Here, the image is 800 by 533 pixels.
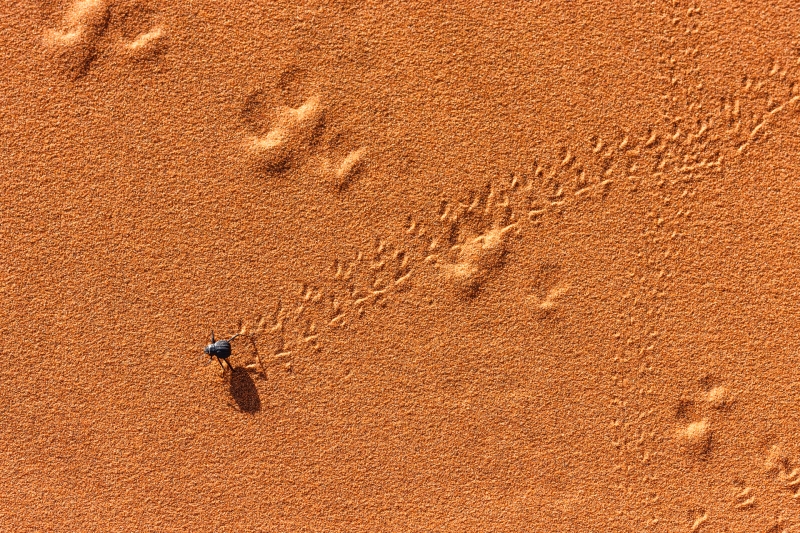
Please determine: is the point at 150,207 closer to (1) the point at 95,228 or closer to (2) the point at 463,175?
(1) the point at 95,228

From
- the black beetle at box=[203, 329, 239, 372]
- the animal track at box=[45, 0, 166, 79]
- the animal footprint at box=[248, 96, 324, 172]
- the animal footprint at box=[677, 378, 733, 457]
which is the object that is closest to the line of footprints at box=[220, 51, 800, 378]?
the animal footprint at box=[248, 96, 324, 172]

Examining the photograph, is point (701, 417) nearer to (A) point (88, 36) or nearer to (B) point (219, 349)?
(B) point (219, 349)

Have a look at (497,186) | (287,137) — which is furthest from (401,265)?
(287,137)

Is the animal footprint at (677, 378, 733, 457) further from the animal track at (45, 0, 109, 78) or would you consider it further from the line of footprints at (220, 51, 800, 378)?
the animal track at (45, 0, 109, 78)

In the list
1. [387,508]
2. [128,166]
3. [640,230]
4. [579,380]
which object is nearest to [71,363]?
[128,166]

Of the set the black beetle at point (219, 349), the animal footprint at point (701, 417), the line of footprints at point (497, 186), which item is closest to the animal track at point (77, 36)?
the line of footprints at point (497, 186)

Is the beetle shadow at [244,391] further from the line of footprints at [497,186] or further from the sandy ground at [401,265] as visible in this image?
the line of footprints at [497,186]
